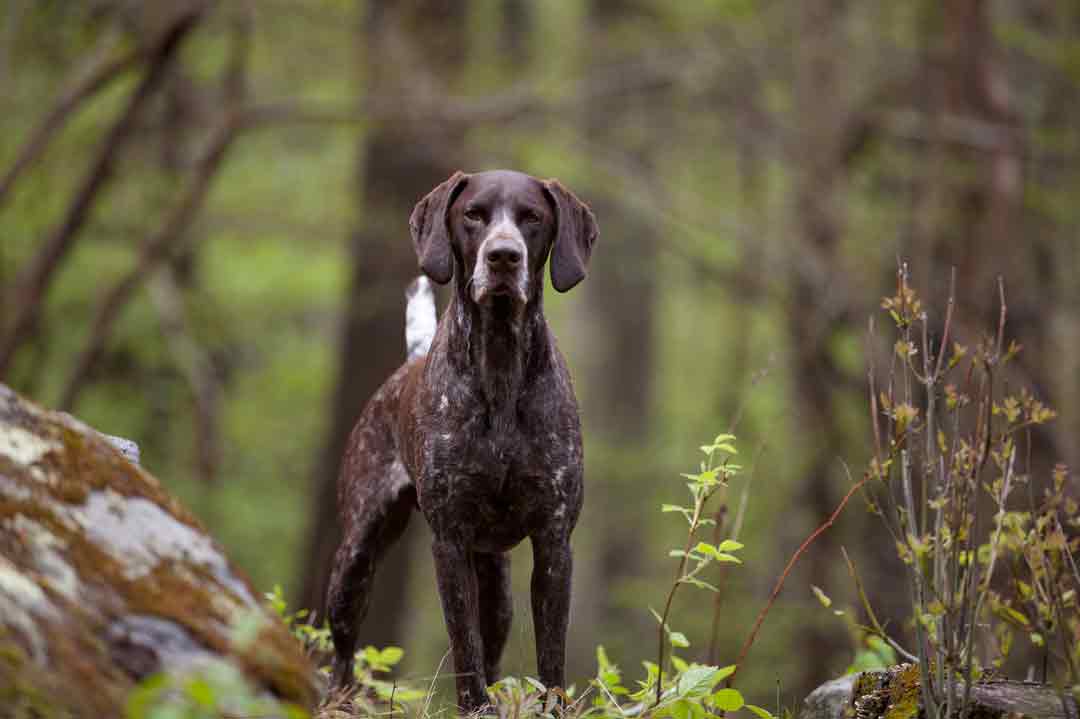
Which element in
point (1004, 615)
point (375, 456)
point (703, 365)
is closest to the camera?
point (1004, 615)

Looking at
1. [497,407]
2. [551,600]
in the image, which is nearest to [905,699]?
[551,600]

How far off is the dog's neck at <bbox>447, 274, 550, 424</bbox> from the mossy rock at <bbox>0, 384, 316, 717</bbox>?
1.49 metres

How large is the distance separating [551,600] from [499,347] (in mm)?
903

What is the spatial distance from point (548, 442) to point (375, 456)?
3.84 feet

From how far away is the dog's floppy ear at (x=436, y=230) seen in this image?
4.82 meters

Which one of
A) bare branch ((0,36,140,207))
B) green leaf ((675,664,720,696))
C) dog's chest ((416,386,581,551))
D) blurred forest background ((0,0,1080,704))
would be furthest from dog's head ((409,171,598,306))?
bare branch ((0,36,140,207))

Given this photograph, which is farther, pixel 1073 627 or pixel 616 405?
pixel 616 405

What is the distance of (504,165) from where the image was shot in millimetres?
12680

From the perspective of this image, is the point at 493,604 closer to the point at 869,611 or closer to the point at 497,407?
the point at 497,407

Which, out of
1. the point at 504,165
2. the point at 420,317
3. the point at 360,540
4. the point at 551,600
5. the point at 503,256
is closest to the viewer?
the point at 503,256

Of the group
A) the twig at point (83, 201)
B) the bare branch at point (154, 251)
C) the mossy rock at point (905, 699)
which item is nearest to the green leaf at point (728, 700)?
the mossy rock at point (905, 699)

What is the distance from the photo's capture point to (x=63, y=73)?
510 inches

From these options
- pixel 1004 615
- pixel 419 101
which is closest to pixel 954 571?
pixel 1004 615

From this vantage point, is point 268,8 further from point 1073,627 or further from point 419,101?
point 1073,627
